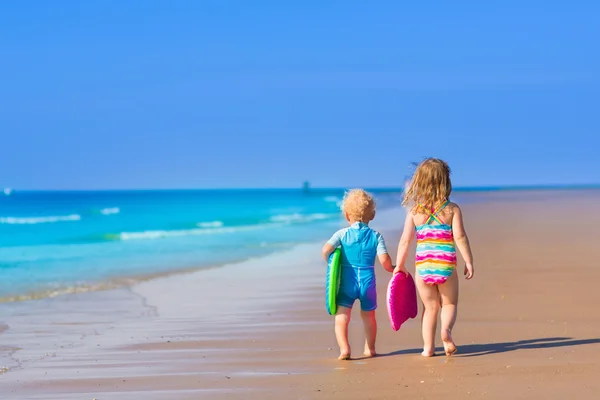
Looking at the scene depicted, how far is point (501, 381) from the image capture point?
5098 millimetres

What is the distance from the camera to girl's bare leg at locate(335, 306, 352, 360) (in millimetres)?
6133

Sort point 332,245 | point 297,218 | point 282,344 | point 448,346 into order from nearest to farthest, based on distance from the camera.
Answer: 1. point 448,346
2. point 332,245
3. point 282,344
4. point 297,218

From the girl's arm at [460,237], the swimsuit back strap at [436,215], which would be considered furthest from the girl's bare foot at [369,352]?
the swimsuit back strap at [436,215]

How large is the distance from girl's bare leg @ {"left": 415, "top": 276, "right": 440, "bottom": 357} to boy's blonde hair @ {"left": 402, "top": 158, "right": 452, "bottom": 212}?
21.8 inches

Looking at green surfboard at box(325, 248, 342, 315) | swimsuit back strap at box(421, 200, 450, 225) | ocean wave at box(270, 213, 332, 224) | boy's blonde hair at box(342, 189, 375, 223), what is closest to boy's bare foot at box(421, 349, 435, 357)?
green surfboard at box(325, 248, 342, 315)

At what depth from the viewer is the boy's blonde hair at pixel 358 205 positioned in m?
6.36

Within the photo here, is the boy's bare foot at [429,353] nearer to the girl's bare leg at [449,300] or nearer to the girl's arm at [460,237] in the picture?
the girl's bare leg at [449,300]

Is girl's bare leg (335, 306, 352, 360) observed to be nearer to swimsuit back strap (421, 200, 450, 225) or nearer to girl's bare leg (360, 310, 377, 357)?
girl's bare leg (360, 310, 377, 357)

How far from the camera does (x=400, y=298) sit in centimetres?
642

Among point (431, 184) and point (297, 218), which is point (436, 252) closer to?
point (431, 184)

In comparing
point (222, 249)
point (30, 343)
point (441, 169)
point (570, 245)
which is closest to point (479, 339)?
point (441, 169)

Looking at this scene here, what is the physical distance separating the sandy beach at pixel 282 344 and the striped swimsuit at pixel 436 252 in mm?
580

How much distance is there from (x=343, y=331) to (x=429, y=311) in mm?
635

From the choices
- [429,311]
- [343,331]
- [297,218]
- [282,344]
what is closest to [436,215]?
[429,311]
